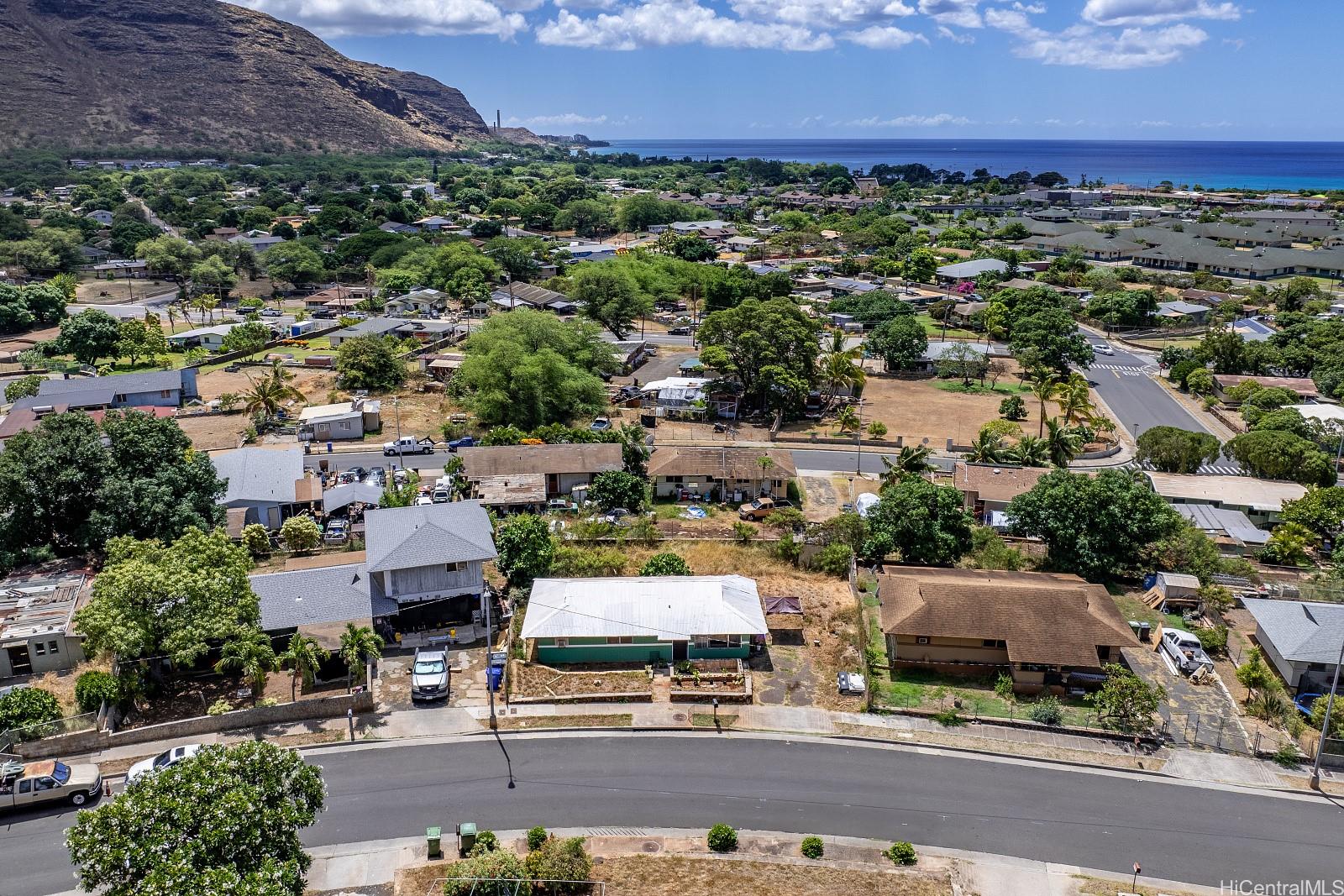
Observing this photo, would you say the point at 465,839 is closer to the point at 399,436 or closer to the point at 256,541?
the point at 256,541

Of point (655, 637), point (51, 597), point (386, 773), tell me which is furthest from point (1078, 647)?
point (51, 597)

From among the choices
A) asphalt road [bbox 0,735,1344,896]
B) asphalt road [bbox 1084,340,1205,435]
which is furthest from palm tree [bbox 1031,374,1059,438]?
asphalt road [bbox 0,735,1344,896]

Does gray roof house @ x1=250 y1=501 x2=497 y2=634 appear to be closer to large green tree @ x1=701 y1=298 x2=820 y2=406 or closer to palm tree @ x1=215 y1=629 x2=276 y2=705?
palm tree @ x1=215 y1=629 x2=276 y2=705

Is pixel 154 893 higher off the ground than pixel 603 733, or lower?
higher

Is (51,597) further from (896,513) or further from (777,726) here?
(896,513)

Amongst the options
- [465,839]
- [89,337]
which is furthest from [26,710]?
[89,337]

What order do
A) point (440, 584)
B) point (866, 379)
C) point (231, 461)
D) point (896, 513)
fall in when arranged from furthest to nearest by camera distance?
point (866, 379), point (231, 461), point (896, 513), point (440, 584)
